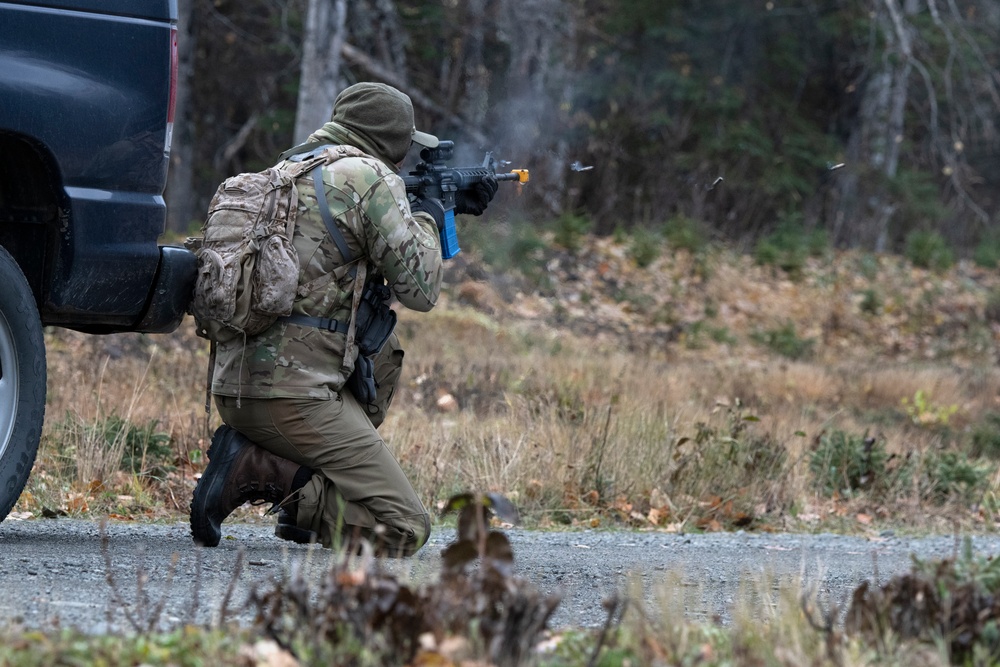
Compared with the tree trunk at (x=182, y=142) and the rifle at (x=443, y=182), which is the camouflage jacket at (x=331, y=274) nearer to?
the rifle at (x=443, y=182)

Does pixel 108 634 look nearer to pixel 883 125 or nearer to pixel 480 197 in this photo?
pixel 480 197

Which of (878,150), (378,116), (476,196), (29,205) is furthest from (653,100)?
(29,205)

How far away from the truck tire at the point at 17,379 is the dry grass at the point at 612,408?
164 cm

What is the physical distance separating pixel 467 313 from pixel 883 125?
1114cm

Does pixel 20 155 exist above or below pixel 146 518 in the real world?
above

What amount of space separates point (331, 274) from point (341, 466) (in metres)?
0.69

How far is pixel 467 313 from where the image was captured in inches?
546

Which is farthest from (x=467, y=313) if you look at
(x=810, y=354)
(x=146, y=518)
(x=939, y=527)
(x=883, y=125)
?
(x=883, y=125)

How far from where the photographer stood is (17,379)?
4.04m

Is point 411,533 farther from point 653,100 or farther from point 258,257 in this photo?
point 653,100

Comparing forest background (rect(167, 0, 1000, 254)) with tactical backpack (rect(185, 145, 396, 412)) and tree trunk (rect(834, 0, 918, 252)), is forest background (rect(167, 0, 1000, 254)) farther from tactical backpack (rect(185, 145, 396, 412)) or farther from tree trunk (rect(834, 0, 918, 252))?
tactical backpack (rect(185, 145, 396, 412))

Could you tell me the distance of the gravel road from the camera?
325cm

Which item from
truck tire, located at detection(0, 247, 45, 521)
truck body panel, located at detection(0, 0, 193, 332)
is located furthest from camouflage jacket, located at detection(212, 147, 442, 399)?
truck tire, located at detection(0, 247, 45, 521)

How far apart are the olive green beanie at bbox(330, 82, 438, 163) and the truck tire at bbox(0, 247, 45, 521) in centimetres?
129
